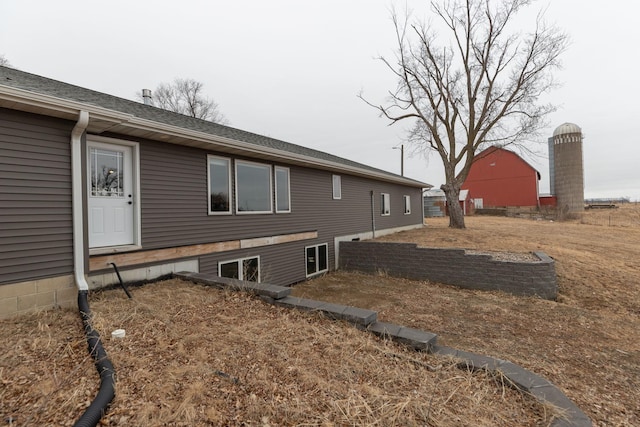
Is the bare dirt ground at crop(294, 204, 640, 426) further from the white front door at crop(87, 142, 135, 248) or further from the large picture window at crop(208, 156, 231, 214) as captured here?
the white front door at crop(87, 142, 135, 248)

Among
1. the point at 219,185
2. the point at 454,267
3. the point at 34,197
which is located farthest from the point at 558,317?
the point at 34,197

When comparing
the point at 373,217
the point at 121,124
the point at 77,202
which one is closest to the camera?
the point at 77,202

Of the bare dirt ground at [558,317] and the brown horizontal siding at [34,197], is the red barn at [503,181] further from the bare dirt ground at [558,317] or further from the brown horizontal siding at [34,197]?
the brown horizontal siding at [34,197]

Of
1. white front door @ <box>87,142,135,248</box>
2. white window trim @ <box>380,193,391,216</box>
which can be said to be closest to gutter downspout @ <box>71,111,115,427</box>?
white front door @ <box>87,142,135,248</box>

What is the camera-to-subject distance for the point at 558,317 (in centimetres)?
579

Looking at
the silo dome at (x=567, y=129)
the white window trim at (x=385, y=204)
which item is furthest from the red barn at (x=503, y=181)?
the white window trim at (x=385, y=204)

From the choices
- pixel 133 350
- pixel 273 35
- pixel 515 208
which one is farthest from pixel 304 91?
pixel 515 208

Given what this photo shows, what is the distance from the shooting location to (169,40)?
40.5ft

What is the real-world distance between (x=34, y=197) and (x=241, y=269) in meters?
4.12

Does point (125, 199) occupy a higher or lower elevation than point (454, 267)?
higher

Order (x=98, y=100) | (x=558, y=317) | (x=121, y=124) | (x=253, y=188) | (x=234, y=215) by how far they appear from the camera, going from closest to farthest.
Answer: (x=121, y=124) → (x=98, y=100) → (x=558, y=317) → (x=234, y=215) → (x=253, y=188)

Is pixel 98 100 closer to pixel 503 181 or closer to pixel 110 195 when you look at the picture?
pixel 110 195

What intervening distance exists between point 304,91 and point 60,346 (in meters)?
16.8

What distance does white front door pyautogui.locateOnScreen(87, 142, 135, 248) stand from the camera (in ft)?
15.6
